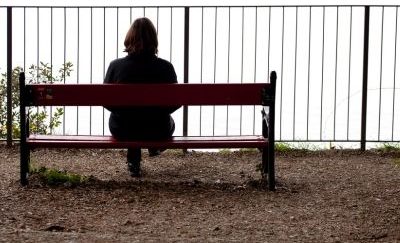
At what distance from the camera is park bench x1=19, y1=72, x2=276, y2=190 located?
25.0ft

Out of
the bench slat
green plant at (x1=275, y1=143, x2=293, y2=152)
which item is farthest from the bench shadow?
green plant at (x1=275, y1=143, x2=293, y2=152)

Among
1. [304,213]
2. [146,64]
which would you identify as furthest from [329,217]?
[146,64]

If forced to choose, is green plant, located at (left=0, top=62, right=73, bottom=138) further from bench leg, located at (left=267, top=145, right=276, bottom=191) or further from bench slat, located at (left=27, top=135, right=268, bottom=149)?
bench leg, located at (left=267, top=145, right=276, bottom=191)

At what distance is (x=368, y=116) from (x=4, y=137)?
4.17 meters

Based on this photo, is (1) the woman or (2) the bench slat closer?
(2) the bench slat

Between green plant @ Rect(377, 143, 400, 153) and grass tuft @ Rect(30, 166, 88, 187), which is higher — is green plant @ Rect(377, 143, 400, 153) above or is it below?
above

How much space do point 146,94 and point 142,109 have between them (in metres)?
0.32

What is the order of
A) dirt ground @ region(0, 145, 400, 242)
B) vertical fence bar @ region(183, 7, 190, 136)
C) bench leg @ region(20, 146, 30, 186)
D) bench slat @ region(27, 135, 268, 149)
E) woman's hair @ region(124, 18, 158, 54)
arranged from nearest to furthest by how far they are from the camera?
1. dirt ground @ region(0, 145, 400, 242)
2. bench slat @ region(27, 135, 268, 149)
3. bench leg @ region(20, 146, 30, 186)
4. woman's hair @ region(124, 18, 158, 54)
5. vertical fence bar @ region(183, 7, 190, 136)

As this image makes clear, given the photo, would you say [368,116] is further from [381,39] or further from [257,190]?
[257,190]

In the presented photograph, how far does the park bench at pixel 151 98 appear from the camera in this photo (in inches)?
300

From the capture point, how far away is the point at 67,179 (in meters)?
7.74

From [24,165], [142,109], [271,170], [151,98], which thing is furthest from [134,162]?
[271,170]

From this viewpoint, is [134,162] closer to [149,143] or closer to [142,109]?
[142,109]

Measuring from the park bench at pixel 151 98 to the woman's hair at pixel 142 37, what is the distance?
465 millimetres
